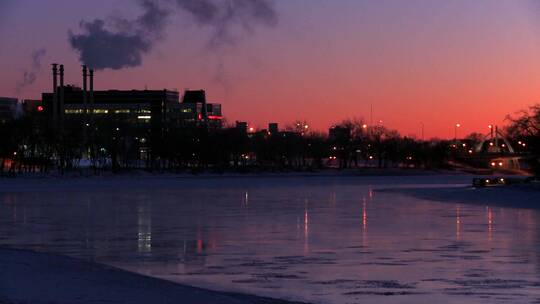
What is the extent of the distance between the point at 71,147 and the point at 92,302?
383 feet

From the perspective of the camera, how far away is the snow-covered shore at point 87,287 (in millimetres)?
14586

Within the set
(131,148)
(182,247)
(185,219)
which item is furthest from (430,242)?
(131,148)

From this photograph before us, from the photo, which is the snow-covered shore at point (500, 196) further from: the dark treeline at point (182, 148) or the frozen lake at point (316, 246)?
the dark treeline at point (182, 148)

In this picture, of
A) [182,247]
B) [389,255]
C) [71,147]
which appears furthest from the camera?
[71,147]

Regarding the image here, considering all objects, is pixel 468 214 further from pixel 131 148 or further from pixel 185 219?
pixel 131 148

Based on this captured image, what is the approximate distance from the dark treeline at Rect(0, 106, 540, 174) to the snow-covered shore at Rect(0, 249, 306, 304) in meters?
66.9

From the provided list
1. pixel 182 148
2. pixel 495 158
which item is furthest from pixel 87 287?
pixel 495 158

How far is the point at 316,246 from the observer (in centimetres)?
2447

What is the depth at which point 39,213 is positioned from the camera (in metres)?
39.3

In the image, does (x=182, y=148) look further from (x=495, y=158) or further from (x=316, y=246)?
(x=316, y=246)

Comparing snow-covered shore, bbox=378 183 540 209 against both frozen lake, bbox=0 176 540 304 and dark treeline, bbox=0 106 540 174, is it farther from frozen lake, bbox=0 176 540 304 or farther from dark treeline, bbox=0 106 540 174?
dark treeline, bbox=0 106 540 174

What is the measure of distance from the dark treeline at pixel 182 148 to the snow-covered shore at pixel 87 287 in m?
66.9

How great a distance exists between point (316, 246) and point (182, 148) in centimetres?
11848

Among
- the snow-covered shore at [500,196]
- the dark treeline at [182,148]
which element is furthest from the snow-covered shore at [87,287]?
the dark treeline at [182,148]
